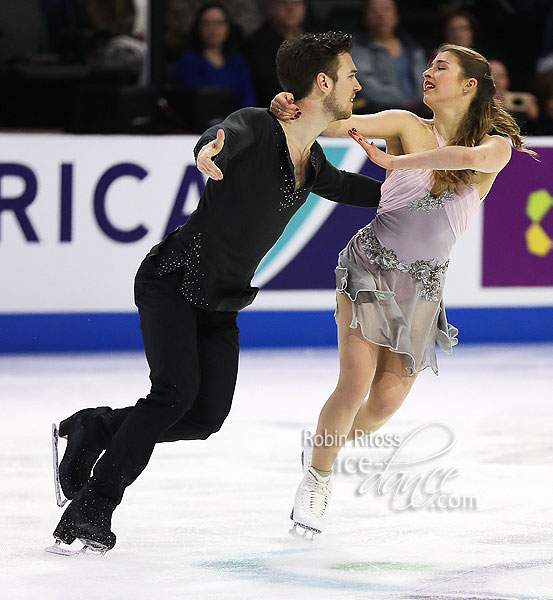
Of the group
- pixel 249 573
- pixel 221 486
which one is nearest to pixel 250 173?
pixel 249 573

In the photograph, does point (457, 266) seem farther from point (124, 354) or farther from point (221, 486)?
point (221, 486)

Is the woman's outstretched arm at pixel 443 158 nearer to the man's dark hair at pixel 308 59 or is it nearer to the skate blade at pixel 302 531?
the man's dark hair at pixel 308 59

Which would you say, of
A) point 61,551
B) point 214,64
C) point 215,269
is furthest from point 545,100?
point 61,551

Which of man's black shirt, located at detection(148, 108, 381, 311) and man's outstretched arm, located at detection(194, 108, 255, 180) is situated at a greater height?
man's outstretched arm, located at detection(194, 108, 255, 180)

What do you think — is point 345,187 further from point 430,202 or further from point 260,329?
point 260,329

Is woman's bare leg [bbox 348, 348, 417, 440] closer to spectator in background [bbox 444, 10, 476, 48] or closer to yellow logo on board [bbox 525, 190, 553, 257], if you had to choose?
yellow logo on board [bbox 525, 190, 553, 257]

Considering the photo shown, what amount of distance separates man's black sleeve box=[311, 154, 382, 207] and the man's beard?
0.16m

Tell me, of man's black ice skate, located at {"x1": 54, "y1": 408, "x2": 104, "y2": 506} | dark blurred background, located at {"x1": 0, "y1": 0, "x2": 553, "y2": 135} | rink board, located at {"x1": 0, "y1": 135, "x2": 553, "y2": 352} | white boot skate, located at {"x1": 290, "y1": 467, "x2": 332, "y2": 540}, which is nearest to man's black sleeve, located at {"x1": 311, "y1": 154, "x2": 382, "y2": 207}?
white boot skate, located at {"x1": 290, "y1": 467, "x2": 332, "y2": 540}

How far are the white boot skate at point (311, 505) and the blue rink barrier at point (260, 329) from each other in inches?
120

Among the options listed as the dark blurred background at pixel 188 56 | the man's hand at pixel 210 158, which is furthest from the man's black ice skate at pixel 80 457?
the dark blurred background at pixel 188 56

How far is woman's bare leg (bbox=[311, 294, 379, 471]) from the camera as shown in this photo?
3609 millimetres

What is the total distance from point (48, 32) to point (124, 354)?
7.62ft

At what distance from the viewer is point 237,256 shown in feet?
11.0

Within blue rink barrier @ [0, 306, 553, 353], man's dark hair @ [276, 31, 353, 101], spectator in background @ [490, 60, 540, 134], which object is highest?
man's dark hair @ [276, 31, 353, 101]
